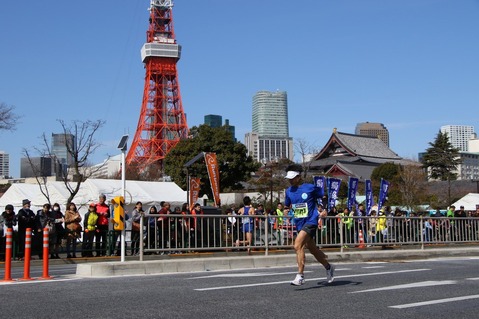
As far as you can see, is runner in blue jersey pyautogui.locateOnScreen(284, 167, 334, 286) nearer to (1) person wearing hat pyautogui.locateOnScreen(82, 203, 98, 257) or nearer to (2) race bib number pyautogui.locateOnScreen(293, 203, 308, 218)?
(2) race bib number pyautogui.locateOnScreen(293, 203, 308, 218)

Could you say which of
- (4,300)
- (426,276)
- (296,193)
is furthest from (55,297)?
(426,276)

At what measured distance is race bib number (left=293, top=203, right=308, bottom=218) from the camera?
9.60 m

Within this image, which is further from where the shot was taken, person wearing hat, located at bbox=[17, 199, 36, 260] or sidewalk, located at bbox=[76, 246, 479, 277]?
person wearing hat, located at bbox=[17, 199, 36, 260]

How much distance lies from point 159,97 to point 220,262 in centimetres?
8137

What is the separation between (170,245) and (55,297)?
6.57 metres

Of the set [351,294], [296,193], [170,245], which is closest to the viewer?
[351,294]

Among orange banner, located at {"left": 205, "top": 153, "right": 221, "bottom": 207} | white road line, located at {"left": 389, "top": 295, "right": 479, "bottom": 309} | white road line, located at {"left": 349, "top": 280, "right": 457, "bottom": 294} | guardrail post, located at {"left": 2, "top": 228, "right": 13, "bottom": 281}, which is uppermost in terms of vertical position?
orange banner, located at {"left": 205, "top": 153, "right": 221, "bottom": 207}

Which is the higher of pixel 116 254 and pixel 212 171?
pixel 212 171

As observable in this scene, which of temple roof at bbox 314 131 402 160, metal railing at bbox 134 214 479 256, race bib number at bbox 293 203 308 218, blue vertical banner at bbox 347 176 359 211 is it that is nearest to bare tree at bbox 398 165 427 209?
blue vertical banner at bbox 347 176 359 211

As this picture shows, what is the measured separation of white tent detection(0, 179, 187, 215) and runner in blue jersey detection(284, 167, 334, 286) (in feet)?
69.0

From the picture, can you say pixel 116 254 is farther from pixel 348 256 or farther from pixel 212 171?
pixel 212 171

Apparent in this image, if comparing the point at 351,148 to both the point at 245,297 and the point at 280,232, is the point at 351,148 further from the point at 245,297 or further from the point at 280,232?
the point at 245,297

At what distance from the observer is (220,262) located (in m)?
13.6

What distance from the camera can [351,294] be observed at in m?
8.66
